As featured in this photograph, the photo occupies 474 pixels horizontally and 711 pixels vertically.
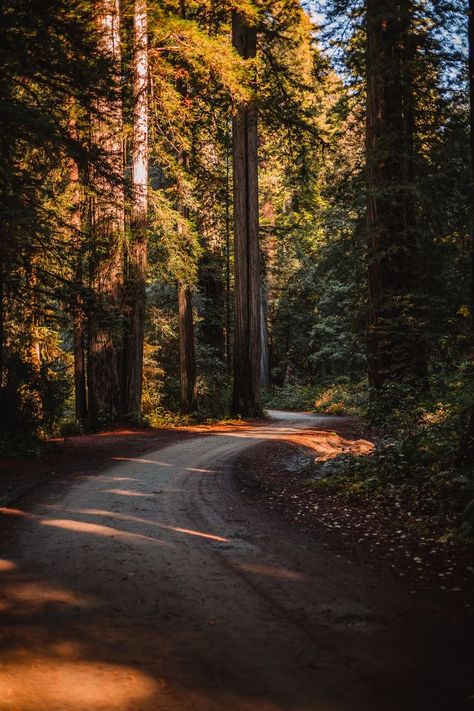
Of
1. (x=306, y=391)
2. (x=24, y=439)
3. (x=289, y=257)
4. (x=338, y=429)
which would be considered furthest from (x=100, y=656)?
(x=289, y=257)

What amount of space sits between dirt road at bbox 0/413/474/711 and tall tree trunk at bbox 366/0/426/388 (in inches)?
344

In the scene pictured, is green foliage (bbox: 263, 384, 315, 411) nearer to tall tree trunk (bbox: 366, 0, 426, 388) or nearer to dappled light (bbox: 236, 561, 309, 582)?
tall tree trunk (bbox: 366, 0, 426, 388)

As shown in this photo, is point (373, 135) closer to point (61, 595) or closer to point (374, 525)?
point (374, 525)

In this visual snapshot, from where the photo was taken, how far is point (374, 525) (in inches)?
230

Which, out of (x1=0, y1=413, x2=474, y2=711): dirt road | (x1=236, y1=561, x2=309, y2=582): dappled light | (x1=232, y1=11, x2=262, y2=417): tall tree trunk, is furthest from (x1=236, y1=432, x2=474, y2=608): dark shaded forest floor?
(x1=232, y1=11, x2=262, y2=417): tall tree trunk

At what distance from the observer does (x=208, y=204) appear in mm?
21172

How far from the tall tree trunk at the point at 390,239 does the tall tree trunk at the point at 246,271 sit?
449cm

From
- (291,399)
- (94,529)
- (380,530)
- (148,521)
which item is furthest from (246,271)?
(291,399)

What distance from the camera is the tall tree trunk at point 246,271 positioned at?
17.5 metres

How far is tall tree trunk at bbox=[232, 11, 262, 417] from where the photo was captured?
57.4 feet

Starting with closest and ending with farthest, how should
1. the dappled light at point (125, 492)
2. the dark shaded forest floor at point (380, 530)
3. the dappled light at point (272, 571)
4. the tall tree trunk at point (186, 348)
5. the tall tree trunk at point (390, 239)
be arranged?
1. the dappled light at point (272, 571)
2. the dark shaded forest floor at point (380, 530)
3. the dappled light at point (125, 492)
4. the tall tree trunk at point (390, 239)
5. the tall tree trunk at point (186, 348)

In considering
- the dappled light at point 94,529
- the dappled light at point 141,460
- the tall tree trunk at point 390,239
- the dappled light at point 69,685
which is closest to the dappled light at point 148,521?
the dappled light at point 94,529

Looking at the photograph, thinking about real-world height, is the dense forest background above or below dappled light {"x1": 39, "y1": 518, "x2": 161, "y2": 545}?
above

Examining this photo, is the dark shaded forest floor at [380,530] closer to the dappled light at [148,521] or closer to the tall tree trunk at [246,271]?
the dappled light at [148,521]
